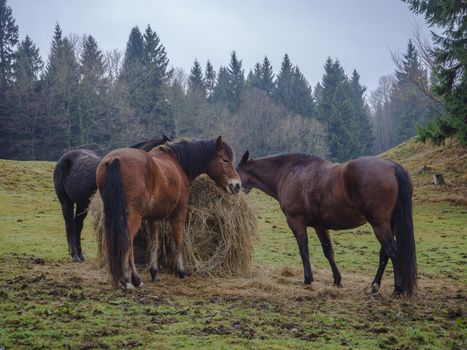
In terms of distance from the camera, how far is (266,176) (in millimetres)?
8859

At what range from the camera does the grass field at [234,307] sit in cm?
415

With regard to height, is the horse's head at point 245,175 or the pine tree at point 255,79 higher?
the pine tree at point 255,79

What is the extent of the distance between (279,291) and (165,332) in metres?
2.87

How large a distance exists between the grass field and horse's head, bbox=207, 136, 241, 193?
1507 mm

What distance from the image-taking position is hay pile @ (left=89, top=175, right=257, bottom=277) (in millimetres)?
8164

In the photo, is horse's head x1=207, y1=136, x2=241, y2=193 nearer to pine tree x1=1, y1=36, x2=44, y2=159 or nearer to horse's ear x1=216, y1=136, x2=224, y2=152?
horse's ear x1=216, y1=136, x2=224, y2=152

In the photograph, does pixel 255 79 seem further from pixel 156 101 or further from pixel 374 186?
pixel 374 186

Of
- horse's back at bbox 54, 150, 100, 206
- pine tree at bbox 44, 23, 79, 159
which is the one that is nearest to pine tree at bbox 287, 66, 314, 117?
pine tree at bbox 44, 23, 79, 159

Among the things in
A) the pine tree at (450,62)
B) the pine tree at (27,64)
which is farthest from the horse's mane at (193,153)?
the pine tree at (27,64)

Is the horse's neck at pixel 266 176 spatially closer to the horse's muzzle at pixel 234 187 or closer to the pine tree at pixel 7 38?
the horse's muzzle at pixel 234 187

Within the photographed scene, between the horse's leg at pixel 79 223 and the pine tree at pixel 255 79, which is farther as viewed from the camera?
the pine tree at pixel 255 79

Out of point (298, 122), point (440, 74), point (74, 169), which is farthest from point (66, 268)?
point (298, 122)

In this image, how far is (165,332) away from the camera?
4.26 meters

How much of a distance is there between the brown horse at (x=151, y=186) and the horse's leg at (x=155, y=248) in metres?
0.01
